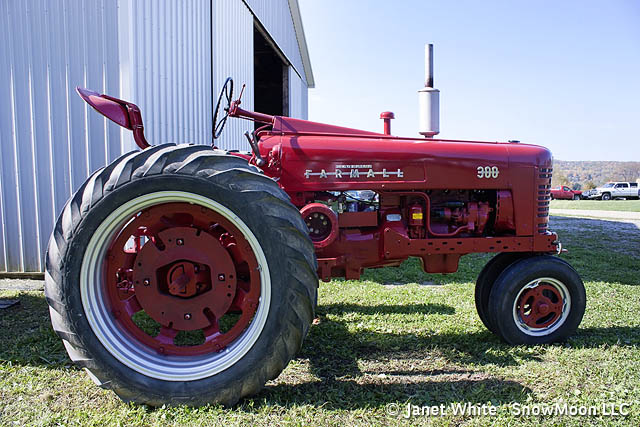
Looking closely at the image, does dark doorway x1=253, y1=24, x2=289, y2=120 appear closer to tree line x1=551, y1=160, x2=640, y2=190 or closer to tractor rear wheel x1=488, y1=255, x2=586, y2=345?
tractor rear wheel x1=488, y1=255, x2=586, y2=345

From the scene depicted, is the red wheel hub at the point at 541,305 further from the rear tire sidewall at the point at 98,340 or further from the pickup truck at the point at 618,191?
the pickup truck at the point at 618,191

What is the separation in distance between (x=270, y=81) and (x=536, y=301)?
13646mm

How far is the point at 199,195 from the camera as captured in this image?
7.57 feet

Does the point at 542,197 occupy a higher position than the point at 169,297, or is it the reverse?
the point at 542,197

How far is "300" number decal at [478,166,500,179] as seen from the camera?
3.29m

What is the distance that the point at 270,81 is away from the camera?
50.5 feet

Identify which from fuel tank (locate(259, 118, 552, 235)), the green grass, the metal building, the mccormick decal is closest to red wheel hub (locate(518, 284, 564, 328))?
fuel tank (locate(259, 118, 552, 235))

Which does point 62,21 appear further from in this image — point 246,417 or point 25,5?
point 246,417

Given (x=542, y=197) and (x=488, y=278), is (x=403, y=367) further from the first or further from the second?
(x=542, y=197)

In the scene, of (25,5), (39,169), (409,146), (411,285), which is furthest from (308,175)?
(25,5)

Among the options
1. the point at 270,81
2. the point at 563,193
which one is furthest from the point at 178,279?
the point at 563,193

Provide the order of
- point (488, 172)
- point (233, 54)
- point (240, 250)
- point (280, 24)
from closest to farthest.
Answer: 1. point (240, 250)
2. point (488, 172)
3. point (233, 54)
4. point (280, 24)

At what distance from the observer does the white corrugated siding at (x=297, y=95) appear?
14477 millimetres

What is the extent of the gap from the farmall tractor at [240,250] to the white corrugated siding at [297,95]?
453 inches
